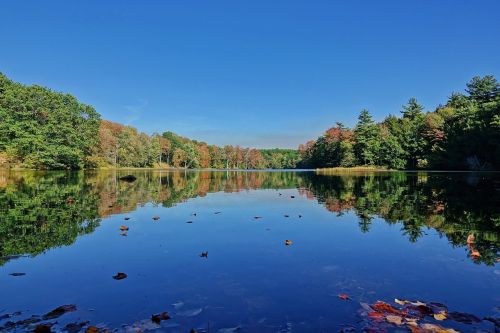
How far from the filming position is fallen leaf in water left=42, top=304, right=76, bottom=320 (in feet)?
16.3

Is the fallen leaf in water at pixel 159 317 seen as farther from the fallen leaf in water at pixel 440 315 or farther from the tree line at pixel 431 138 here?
the tree line at pixel 431 138

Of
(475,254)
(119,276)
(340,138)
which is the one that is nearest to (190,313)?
(119,276)

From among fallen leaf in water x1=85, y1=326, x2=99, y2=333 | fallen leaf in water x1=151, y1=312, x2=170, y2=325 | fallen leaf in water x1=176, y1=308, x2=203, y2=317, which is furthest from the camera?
fallen leaf in water x1=176, y1=308, x2=203, y2=317

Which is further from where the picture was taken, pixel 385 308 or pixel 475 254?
A: pixel 475 254

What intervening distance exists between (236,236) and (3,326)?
6784mm

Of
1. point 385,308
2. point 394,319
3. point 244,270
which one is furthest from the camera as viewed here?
point 244,270

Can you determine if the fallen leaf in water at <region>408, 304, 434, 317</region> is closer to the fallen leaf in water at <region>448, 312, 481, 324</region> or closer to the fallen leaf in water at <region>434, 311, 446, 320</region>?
the fallen leaf in water at <region>434, 311, 446, 320</region>

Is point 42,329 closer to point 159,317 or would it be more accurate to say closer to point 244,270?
point 159,317

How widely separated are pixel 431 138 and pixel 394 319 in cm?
8773

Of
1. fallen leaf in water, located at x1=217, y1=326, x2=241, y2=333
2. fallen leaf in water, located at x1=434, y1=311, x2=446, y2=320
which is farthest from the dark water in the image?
fallen leaf in water, located at x1=434, y1=311, x2=446, y2=320

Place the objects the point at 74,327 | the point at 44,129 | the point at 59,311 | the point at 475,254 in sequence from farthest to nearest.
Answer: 1. the point at 44,129
2. the point at 475,254
3. the point at 59,311
4. the point at 74,327

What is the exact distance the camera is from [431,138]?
8112cm

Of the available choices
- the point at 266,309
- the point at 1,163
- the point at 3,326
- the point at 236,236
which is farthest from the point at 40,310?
the point at 1,163

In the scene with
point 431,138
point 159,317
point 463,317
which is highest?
point 431,138
